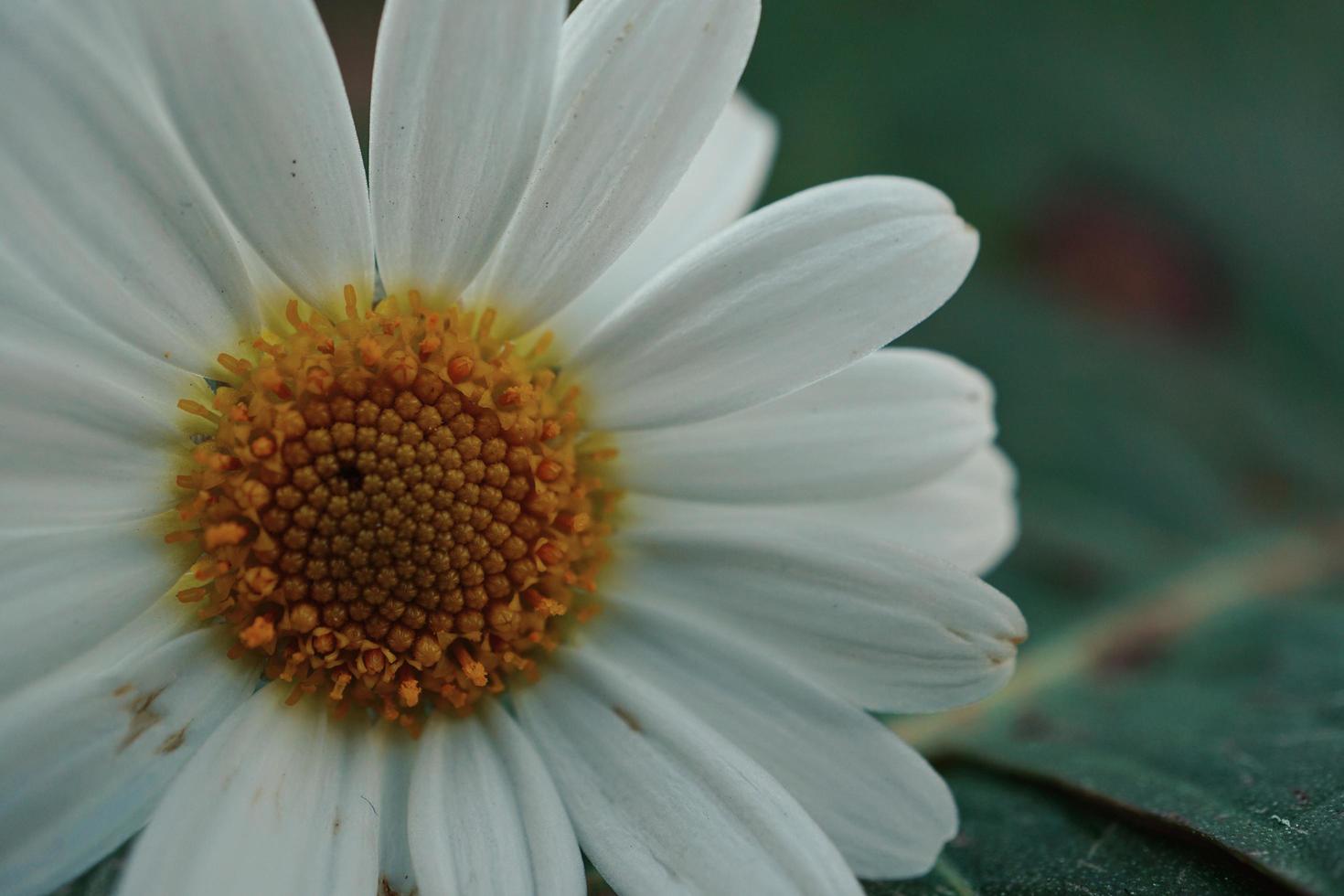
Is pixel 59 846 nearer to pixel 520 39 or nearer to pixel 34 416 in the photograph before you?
pixel 34 416

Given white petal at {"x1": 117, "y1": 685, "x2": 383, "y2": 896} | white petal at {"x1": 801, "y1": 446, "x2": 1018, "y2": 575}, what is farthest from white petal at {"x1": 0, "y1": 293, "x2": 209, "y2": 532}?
white petal at {"x1": 801, "y1": 446, "x2": 1018, "y2": 575}

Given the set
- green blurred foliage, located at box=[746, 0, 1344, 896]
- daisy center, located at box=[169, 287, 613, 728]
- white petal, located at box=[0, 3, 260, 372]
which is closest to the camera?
white petal, located at box=[0, 3, 260, 372]

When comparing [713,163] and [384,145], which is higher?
[384,145]

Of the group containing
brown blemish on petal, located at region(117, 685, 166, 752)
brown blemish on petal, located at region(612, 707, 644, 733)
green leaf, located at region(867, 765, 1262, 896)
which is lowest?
green leaf, located at region(867, 765, 1262, 896)

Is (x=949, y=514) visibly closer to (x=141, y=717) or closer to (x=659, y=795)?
(x=659, y=795)

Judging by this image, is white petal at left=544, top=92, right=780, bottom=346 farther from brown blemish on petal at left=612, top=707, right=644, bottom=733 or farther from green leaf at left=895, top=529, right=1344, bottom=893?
A: green leaf at left=895, top=529, right=1344, bottom=893

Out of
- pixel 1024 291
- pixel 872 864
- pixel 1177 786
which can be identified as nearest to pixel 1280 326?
pixel 1024 291

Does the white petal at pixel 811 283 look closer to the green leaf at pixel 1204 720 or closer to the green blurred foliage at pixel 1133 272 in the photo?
the green leaf at pixel 1204 720

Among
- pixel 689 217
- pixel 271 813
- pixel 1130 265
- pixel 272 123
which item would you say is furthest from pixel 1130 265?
pixel 271 813
